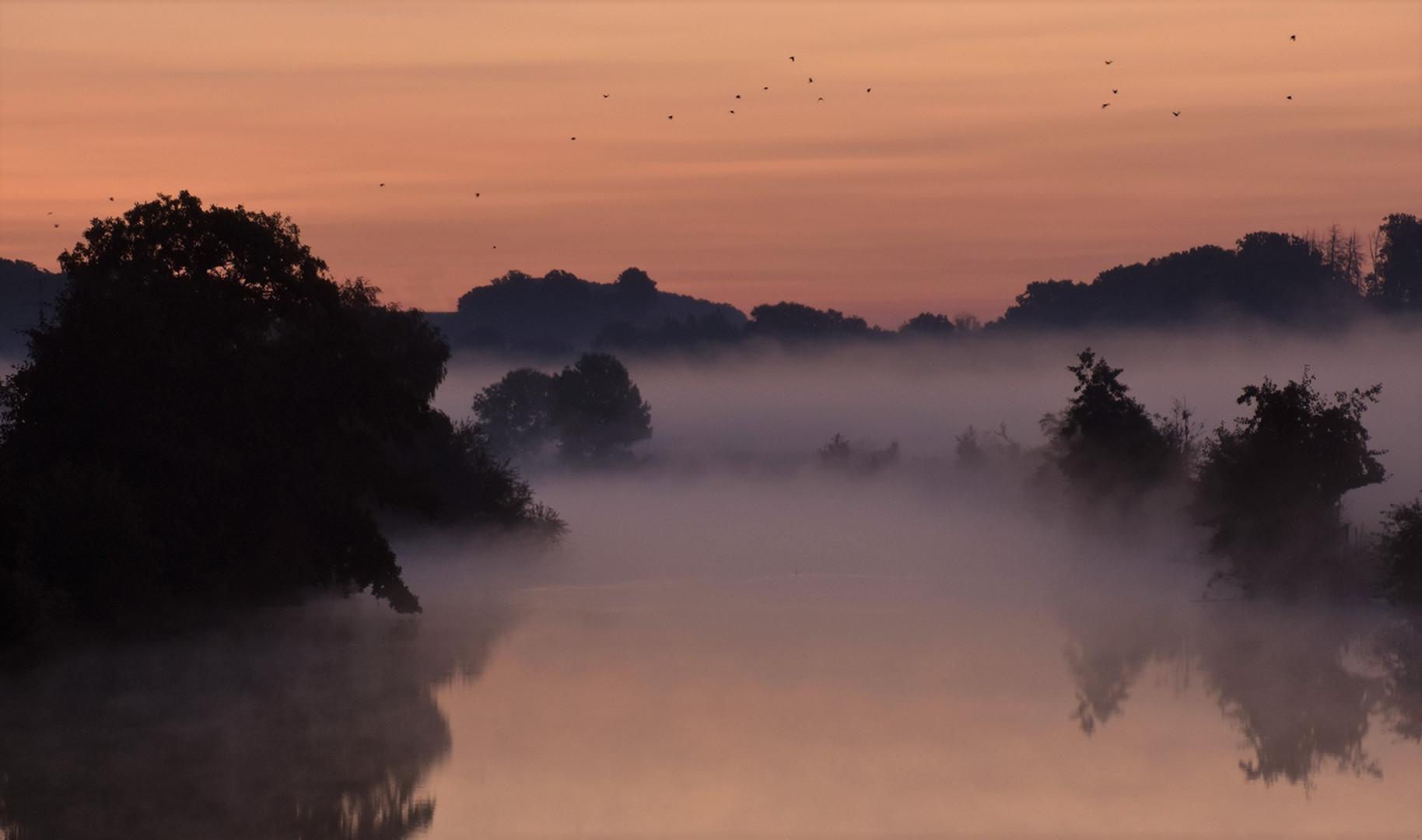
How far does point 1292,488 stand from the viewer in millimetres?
65750

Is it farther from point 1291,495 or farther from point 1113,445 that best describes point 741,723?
point 1113,445

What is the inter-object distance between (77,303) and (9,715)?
16054 millimetres

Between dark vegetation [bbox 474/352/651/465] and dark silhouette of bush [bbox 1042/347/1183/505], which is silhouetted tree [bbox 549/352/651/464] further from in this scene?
dark silhouette of bush [bbox 1042/347/1183/505]

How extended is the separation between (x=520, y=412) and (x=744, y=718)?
156m

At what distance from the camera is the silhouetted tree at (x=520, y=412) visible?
191500 mm

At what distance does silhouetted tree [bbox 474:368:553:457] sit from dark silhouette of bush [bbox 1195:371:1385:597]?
128m

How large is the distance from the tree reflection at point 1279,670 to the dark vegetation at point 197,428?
21046mm

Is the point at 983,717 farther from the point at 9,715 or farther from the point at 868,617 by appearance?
the point at 868,617

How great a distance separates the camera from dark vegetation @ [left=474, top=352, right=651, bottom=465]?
614 ft

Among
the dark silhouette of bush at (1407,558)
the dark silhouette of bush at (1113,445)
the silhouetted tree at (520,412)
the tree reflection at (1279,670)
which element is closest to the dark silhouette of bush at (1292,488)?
the tree reflection at (1279,670)

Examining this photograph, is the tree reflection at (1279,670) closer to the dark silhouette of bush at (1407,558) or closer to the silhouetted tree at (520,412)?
the dark silhouette of bush at (1407,558)

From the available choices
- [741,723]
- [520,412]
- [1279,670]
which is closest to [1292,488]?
[1279,670]

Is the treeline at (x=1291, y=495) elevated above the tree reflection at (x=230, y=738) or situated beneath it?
elevated above

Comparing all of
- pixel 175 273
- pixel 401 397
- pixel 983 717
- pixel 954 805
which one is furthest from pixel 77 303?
pixel 954 805
